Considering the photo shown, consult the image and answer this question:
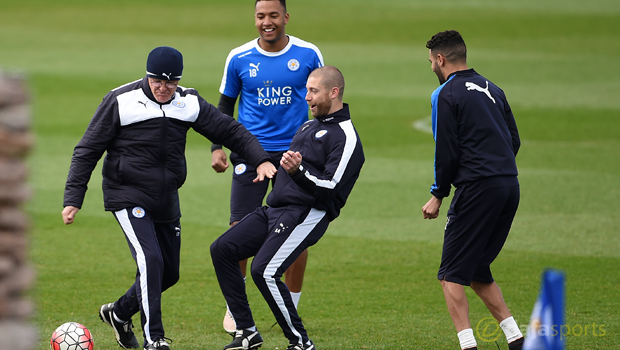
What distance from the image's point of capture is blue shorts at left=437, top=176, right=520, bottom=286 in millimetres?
5672

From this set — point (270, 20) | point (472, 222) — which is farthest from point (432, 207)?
point (270, 20)

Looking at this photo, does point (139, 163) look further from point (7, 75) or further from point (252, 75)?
point (7, 75)

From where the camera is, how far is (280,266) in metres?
5.88

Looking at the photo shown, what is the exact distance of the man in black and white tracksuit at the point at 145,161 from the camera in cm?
590

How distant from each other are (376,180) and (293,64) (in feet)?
21.6

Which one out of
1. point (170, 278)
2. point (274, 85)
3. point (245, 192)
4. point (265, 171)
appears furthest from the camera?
point (274, 85)

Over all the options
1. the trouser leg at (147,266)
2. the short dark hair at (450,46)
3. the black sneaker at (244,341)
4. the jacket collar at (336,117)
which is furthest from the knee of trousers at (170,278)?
the short dark hair at (450,46)

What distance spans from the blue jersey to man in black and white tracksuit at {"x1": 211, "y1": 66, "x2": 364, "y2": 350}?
1.07 m

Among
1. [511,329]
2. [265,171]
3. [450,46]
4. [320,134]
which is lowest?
[511,329]

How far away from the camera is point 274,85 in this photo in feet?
23.8

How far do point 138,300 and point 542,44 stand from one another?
28409mm

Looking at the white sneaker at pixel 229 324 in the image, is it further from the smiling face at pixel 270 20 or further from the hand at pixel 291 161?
the smiling face at pixel 270 20

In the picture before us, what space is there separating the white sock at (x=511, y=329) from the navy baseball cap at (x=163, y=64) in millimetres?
3041

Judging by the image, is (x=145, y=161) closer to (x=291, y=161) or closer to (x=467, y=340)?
(x=291, y=161)
